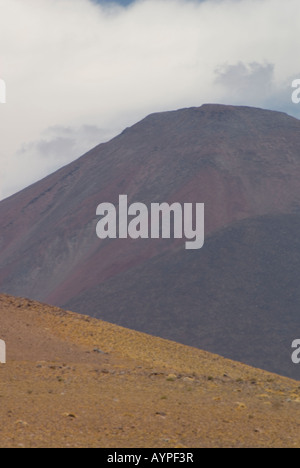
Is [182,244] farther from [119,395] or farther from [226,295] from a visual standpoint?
[119,395]

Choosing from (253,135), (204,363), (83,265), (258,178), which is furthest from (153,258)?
(204,363)

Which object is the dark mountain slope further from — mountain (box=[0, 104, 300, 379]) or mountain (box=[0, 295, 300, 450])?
mountain (box=[0, 295, 300, 450])

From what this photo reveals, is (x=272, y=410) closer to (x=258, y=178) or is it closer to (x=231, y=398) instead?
(x=231, y=398)
